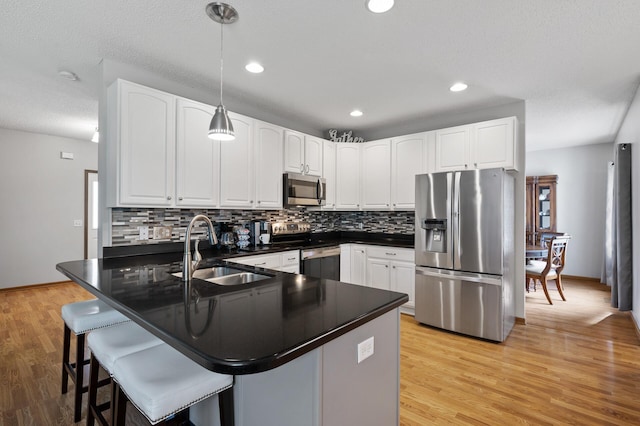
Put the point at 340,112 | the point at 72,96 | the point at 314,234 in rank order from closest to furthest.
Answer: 1. the point at 72,96
2. the point at 340,112
3. the point at 314,234

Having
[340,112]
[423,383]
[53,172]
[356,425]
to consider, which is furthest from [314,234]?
[53,172]

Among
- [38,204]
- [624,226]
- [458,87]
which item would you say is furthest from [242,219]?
[624,226]

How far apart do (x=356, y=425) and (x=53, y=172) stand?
254 inches

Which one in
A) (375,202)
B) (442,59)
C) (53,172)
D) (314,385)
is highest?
(442,59)

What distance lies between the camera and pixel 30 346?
302cm

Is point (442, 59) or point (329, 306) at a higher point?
point (442, 59)

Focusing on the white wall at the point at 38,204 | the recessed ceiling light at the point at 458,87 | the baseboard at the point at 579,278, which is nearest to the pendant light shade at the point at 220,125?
the recessed ceiling light at the point at 458,87

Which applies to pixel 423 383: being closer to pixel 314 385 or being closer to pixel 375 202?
pixel 314 385

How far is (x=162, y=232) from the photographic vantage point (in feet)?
10.1

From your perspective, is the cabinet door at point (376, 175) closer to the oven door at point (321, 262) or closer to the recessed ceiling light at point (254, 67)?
the oven door at point (321, 262)

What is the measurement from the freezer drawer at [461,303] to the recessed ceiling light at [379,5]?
260cm

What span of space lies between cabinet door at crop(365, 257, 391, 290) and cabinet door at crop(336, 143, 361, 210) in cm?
87

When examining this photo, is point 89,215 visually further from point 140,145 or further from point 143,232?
point 140,145

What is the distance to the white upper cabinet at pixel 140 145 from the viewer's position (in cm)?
251
